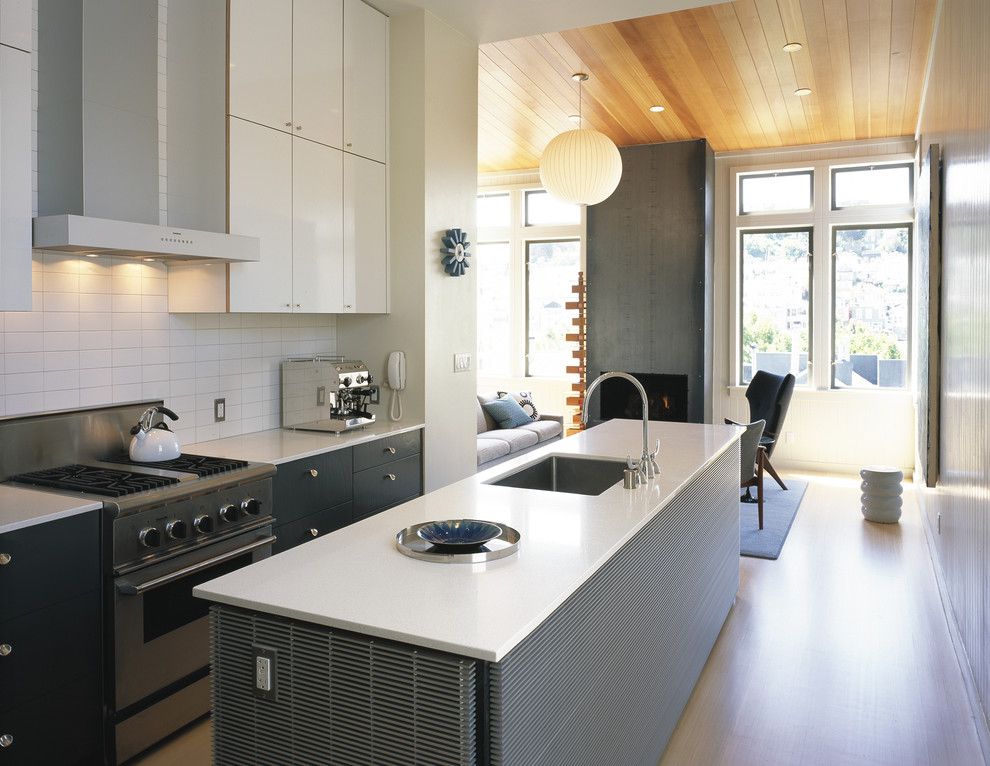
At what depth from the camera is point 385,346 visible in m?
4.32

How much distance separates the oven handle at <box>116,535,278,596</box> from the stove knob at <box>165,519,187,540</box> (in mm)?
112

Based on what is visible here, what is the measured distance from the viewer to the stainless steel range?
248cm

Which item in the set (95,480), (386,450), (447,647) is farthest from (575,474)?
(447,647)

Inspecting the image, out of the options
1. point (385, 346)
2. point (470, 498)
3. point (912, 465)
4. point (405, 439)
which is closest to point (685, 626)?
point (470, 498)

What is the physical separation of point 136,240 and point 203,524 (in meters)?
1.00

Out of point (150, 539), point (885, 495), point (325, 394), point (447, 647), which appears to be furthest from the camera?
point (885, 495)

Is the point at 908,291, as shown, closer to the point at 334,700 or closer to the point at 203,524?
the point at 203,524

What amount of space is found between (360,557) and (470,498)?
2.13ft

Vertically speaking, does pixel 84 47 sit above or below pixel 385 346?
above

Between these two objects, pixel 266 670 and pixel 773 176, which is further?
pixel 773 176

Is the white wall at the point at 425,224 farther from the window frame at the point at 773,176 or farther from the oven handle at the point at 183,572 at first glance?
the window frame at the point at 773,176

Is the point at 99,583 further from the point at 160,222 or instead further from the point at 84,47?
the point at 84,47

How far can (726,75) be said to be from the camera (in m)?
5.40

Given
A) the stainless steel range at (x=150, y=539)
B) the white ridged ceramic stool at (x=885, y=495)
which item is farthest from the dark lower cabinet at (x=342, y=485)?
the white ridged ceramic stool at (x=885, y=495)
